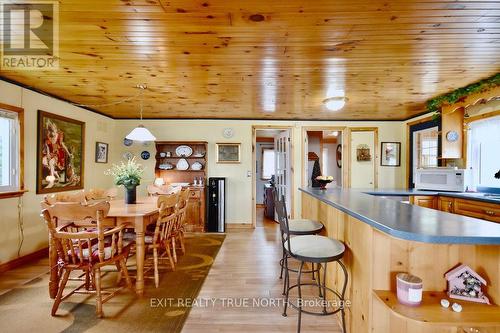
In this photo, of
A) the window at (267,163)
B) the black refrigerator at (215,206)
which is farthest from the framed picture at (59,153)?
the window at (267,163)

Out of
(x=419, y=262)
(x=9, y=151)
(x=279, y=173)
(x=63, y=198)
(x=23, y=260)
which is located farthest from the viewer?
(x=279, y=173)

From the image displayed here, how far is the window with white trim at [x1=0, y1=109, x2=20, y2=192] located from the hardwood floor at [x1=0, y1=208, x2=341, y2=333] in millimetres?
1074

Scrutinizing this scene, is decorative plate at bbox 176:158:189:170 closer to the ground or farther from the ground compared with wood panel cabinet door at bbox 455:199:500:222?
farther from the ground

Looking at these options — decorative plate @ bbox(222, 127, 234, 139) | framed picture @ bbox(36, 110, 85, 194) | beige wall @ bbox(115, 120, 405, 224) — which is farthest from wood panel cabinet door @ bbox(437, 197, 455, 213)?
framed picture @ bbox(36, 110, 85, 194)

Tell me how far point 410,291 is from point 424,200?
3.18m

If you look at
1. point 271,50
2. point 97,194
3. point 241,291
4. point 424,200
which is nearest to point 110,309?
point 241,291

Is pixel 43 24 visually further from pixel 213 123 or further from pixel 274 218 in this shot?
pixel 274 218

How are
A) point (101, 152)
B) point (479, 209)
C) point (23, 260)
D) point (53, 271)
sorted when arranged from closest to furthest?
point (53, 271)
point (479, 209)
point (23, 260)
point (101, 152)

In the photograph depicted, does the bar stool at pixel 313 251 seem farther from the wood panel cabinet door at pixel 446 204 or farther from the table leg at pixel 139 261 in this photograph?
the wood panel cabinet door at pixel 446 204

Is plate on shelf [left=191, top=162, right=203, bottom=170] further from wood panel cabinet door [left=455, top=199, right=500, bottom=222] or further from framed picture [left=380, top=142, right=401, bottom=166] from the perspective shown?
wood panel cabinet door [left=455, top=199, right=500, bottom=222]

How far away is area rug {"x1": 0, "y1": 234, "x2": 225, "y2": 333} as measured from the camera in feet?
6.81

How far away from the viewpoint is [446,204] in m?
3.70

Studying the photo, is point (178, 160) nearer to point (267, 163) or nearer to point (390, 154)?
point (267, 163)

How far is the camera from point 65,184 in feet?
13.4
